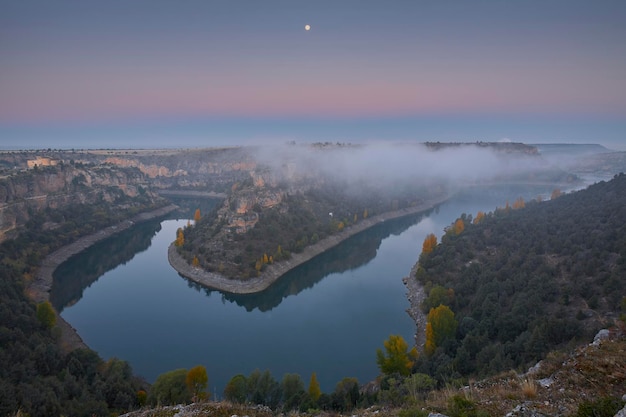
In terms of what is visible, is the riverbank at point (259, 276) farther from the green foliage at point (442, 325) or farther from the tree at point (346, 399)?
the tree at point (346, 399)

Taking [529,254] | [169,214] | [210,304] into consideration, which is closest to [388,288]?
[529,254]

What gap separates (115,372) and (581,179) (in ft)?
343

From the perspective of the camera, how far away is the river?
1975 centimetres

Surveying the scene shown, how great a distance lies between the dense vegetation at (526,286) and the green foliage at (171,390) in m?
9.79

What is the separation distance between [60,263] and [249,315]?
77.6 feet

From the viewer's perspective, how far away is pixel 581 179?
86062mm

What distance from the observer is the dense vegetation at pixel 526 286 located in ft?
45.3

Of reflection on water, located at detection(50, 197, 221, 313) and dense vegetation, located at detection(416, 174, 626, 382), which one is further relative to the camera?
reflection on water, located at detection(50, 197, 221, 313)

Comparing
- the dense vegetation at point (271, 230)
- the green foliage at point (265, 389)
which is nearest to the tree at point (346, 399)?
the green foliage at point (265, 389)

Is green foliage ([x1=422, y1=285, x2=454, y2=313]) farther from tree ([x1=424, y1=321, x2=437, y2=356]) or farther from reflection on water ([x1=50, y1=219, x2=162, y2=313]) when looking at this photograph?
reflection on water ([x1=50, y1=219, x2=162, y2=313])

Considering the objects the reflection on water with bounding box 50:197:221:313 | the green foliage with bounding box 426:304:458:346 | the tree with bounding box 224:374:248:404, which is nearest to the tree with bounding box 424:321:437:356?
the green foliage with bounding box 426:304:458:346

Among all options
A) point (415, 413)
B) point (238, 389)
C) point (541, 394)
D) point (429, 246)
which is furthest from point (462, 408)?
point (429, 246)

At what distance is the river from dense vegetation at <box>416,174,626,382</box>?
3915 mm

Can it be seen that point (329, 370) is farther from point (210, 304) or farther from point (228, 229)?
point (228, 229)
